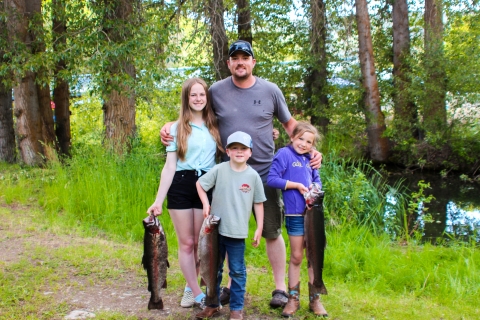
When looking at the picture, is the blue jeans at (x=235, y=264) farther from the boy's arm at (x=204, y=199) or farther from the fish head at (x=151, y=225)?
the fish head at (x=151, y=225)

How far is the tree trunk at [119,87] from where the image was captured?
30.4 ft

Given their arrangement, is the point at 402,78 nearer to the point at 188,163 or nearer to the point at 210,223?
the point at 188,163

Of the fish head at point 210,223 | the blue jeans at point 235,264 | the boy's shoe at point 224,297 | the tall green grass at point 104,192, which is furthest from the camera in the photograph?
the tall green grass at point 104,192

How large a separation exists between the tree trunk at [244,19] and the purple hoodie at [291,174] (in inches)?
425

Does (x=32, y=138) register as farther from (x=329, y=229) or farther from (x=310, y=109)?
(x=310, y=109)

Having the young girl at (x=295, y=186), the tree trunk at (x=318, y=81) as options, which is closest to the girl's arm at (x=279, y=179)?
the young girl at (x=295, y=186)

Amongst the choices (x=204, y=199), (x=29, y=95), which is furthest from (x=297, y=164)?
(x=29, y=95)

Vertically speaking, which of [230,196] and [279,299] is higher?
[230,196]

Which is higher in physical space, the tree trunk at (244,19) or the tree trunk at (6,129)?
the tree trunk at (244,19)

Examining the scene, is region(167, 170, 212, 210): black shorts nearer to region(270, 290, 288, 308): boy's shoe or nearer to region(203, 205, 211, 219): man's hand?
region(203, 205, 211, 219): man's hand

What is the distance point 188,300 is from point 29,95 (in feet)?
28.0

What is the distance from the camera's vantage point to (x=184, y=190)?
3.99 metres

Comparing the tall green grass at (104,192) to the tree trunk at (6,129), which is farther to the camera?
the tree trunk at (6,129)

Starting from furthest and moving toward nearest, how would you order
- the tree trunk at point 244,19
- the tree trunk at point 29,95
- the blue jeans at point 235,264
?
the tree trunk at point 244,19 < the tree trunk at point 29,95 < the blue jeans at point 235,264
